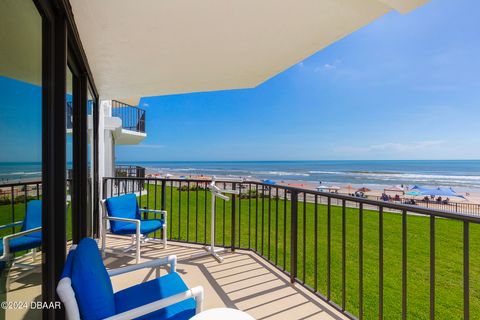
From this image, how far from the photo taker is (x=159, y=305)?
107 centimetres

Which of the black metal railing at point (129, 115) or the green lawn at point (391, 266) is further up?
the black metal railing at point (129, 115)

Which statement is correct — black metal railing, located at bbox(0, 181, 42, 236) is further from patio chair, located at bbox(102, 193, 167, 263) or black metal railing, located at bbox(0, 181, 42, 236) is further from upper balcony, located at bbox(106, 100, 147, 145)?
upper balcony, located at bbox(106, 100, 147, 145)

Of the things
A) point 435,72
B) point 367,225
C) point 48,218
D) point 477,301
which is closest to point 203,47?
point 48,218

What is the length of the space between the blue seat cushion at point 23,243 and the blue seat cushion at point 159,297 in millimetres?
511

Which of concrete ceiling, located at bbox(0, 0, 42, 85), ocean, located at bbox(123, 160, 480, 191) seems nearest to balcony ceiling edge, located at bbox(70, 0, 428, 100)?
concrete ceiling, located at bbox(0, 0, 42, 85)

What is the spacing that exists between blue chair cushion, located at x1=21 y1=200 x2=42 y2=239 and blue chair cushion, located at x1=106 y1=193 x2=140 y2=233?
1.85 metres

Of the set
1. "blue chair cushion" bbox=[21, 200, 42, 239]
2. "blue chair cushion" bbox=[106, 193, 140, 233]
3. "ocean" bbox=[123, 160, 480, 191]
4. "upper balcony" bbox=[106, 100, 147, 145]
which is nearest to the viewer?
"blue chair cushion" bbox=[21, 200, 42, 239]

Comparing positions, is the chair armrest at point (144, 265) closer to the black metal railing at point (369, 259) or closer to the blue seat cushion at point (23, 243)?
the blue seat cushion at point (23, 243)

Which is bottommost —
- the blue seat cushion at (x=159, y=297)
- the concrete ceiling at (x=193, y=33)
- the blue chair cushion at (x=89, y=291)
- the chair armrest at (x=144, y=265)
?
the blue seat cushion at (x=159, y=297)

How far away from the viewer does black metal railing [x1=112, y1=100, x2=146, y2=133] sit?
1004 cm

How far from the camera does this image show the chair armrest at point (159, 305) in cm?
97

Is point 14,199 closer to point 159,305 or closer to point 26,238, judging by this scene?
point 26,238

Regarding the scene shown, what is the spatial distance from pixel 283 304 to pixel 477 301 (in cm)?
263

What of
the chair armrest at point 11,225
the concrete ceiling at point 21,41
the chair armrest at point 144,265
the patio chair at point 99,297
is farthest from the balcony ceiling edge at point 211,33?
the chair armrest at point 144,265
